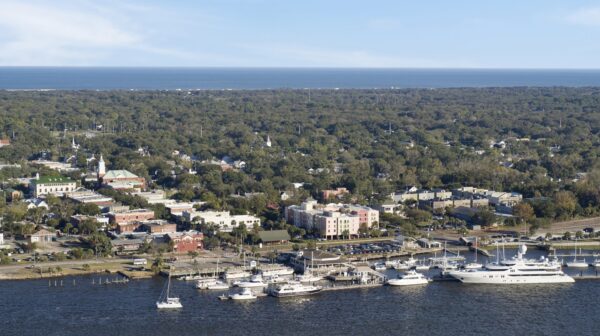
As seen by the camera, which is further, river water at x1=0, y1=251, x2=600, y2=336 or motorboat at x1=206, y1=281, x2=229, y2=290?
motorboat at x1=206, y1=281, x2=229, y2=290

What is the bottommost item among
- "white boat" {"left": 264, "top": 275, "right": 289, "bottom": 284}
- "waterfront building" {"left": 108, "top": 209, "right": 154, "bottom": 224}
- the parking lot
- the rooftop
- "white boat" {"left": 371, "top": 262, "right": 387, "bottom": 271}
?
the parking lot

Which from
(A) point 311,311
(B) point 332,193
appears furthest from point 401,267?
(B) point 332,193

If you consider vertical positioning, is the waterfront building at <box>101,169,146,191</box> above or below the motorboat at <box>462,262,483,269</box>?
above

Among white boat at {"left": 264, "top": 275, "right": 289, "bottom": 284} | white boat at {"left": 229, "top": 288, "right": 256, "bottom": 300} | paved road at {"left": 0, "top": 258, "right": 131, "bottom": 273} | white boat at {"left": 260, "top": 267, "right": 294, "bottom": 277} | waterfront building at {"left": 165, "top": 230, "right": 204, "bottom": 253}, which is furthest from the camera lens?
waterfront building at {"left": 165, "top": 230, "right": 204, "bottom": 253}

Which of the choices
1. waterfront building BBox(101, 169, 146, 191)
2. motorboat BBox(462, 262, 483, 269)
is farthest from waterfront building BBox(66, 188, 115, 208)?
motorboat BBox(462, 262, 483, 269)

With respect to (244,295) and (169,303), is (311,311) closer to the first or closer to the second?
(244,295)

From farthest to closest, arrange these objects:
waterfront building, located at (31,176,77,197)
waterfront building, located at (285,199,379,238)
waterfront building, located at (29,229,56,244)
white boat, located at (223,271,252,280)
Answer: waterfront building, located at (31,176,77,197) < waterfront building, located at (285,199,379,238) < waterfront building, located at (29,229,56,244) < white boat, located at (223,271,252,280)

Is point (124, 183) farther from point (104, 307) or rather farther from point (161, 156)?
point (104, 307)

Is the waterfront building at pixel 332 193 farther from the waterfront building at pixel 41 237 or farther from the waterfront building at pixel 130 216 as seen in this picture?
the waterfront building at pixel 41 237

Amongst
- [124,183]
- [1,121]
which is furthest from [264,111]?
[124,183]

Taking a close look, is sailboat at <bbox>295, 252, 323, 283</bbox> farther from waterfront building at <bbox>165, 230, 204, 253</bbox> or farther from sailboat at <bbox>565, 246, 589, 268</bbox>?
sailboat at <bbox>565, 246, 589, 268</bbox>
